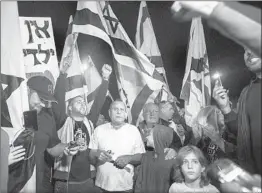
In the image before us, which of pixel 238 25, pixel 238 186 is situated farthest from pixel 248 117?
pixel 238 25

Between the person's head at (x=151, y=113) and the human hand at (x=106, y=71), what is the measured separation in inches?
12.9

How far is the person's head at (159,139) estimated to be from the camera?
7.25ft

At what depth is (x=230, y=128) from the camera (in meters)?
2.18

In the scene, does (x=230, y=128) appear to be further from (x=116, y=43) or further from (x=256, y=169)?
(x=256, y=169)

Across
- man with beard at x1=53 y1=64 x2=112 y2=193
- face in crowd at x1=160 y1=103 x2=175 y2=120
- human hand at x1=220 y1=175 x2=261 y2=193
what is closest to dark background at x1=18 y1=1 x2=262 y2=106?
face in crowd at x1=160 y1=103 x2=175 y2=120

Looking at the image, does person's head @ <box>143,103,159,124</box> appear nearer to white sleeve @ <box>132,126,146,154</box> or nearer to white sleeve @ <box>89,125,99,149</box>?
white sleeve @ <box>132,126,146,154</box>

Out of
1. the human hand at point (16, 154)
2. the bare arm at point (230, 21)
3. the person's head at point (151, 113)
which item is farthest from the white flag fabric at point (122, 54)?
the bare arm at point (230, 21)

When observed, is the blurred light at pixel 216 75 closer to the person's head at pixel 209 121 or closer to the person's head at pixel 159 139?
the person's head at pixel 209 121

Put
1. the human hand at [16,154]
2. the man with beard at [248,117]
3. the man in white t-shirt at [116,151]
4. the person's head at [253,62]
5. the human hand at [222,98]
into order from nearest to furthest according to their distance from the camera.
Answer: the man with beard at [248,117]
the person's head at [253,62]
the human hand at [16,154]
the man in white t-shirt at [116,151]
the human hand at [222,98]

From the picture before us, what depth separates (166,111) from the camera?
7.54 feet

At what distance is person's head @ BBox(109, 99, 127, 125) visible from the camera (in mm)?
2188

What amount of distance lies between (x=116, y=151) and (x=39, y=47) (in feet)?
2.69

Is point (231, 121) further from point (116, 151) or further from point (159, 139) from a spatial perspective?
point (116, 151)

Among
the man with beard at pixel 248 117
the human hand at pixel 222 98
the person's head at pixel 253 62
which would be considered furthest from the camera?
the human hand at pixel 222 98
